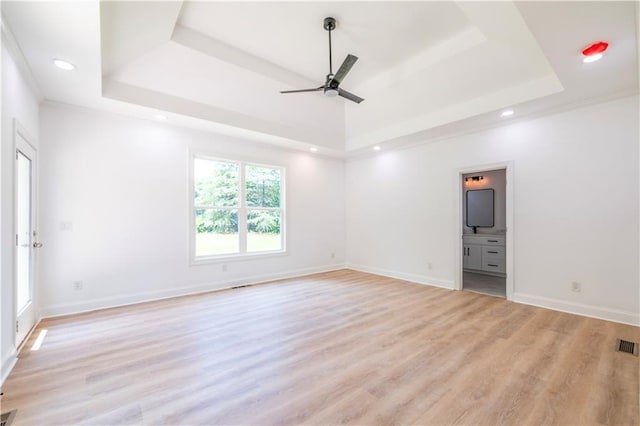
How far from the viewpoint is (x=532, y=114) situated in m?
3.97

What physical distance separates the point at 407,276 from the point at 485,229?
94.5 inches

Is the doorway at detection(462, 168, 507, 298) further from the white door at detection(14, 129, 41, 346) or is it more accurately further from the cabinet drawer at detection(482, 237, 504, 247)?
the white door at detection(14, 129, 41, 346)

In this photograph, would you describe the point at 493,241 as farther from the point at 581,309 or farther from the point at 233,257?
the point at 233,257

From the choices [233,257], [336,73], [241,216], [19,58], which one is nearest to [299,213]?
[241,216]

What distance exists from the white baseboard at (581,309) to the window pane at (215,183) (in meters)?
4.86

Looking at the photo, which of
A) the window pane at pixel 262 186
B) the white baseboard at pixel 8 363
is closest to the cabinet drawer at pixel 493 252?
the window pane at pixel 262 186

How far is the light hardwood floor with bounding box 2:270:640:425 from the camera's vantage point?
1805 mm

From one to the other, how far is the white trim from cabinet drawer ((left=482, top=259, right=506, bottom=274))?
744cm

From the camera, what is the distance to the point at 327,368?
7.61 feet

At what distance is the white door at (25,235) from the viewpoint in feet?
9.29

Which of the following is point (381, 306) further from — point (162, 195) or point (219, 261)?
point (162, 195)

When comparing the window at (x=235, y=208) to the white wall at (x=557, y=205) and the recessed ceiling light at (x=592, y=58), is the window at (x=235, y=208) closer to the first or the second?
the white wall at (x=557, y=205)

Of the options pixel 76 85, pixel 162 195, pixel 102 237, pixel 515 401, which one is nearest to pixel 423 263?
pixel 515 401

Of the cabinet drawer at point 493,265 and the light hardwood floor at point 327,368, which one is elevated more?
the cabinet drawer at point 493,265
